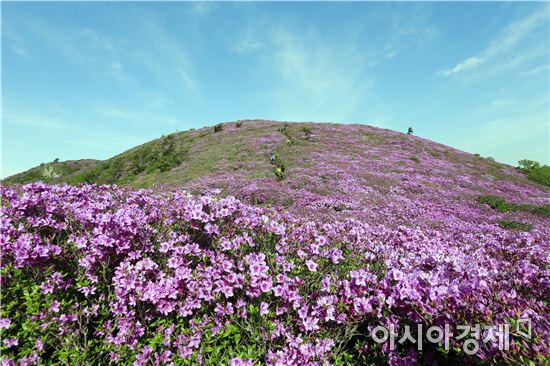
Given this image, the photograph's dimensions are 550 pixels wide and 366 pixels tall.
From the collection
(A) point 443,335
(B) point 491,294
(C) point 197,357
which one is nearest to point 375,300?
(A) point 443,335

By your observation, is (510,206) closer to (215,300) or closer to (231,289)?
(231,289)

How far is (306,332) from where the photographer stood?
11.9 ft

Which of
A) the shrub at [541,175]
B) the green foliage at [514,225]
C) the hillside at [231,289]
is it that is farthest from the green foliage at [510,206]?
the shrub at [541,175]

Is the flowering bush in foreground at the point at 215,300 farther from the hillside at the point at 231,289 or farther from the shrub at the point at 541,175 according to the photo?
the shrub at the point at 541,175

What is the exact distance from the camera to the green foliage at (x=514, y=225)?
1337 cm

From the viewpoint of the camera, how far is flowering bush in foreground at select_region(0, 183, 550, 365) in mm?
3330

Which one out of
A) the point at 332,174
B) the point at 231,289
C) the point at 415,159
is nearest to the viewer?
the point at 231,289

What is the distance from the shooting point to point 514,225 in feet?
45.1

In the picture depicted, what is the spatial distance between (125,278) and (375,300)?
11.7ft

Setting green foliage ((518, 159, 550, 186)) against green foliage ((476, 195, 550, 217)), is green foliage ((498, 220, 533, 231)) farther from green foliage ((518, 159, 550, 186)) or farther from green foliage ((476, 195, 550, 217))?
green foliage ((518, 159, 550, 186))

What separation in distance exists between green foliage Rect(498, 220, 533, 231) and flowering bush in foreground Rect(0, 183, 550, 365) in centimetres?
1132

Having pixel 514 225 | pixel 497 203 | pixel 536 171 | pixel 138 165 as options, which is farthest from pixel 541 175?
pixel 138 165

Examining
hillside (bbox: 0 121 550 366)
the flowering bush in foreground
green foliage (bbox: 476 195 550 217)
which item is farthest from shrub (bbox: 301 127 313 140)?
the flowering bush in foreground

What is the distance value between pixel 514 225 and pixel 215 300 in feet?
53.0
